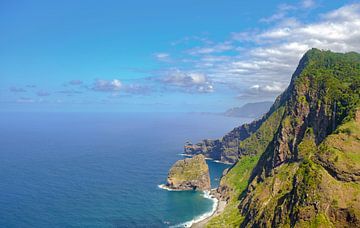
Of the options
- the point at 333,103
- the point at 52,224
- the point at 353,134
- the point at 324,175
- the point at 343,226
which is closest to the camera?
the point at 343,226

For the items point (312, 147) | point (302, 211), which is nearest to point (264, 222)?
point (302, 211)

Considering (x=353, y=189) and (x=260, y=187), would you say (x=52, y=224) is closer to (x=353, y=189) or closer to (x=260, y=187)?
(x=260, y=187)

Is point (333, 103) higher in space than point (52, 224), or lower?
higher

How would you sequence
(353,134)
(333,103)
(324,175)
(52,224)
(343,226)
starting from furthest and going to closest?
(333,103)
(52,224)
(353,134)
(324,175)
(343,226)

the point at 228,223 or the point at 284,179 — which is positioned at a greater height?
the point at 284,179

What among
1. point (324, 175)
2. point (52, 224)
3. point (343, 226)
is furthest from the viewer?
point (52, 224)

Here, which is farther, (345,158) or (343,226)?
(345,158)

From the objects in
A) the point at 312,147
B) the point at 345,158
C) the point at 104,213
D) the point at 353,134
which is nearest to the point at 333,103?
the point at 312,147

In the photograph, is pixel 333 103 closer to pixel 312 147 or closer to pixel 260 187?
pixel 312 147

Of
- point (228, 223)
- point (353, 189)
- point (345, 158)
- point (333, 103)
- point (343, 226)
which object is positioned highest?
point (333, 103)
